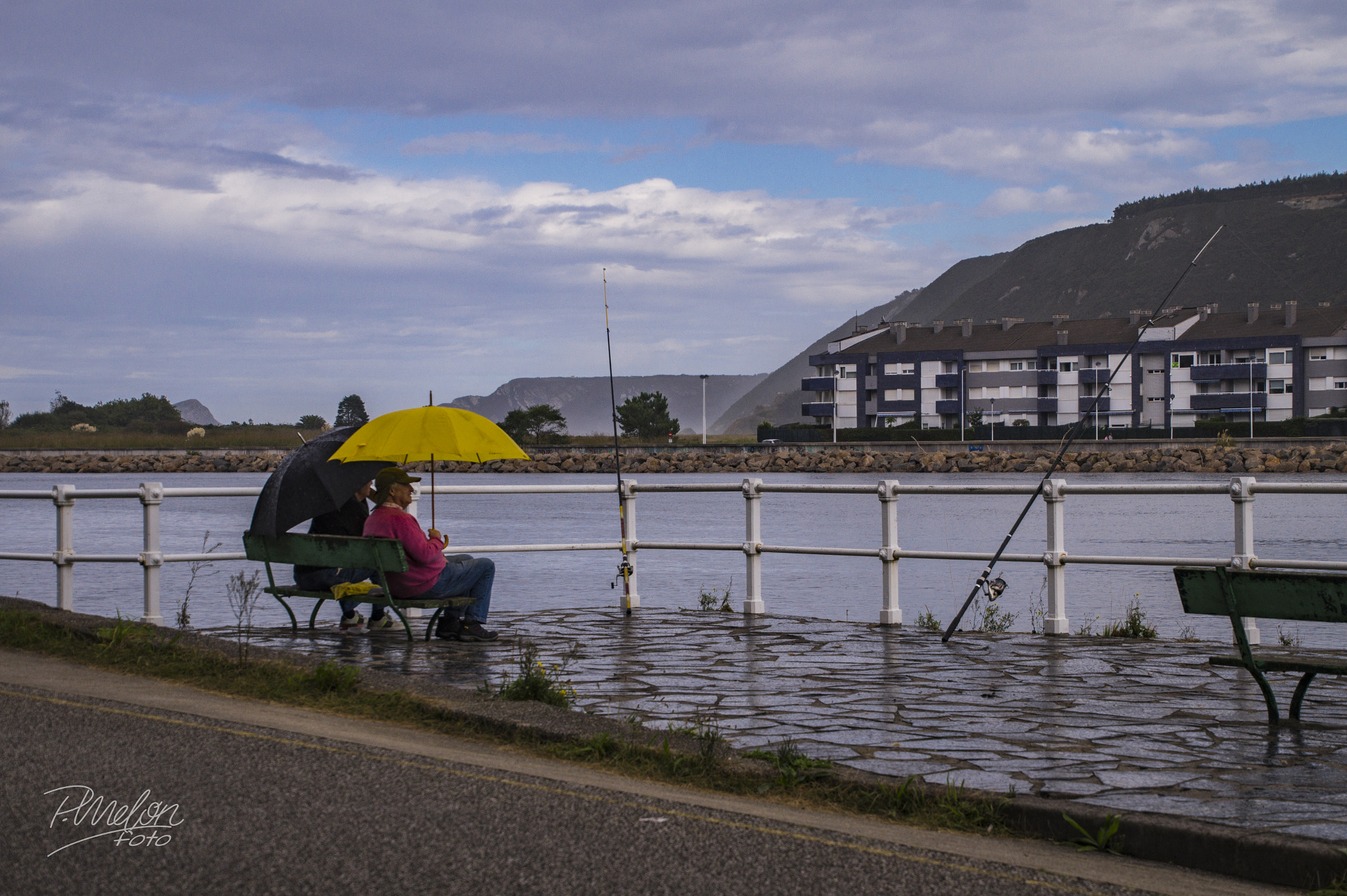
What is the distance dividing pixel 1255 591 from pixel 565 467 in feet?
300

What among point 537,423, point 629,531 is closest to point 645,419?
point 537,423

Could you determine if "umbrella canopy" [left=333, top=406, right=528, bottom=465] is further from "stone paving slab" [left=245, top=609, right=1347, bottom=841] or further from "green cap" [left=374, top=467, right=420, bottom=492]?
"stone paving slab" [left=245, top=609, right=1347, bottom=841]

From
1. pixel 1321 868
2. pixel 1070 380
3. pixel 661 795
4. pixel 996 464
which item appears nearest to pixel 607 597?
pixel 661 795

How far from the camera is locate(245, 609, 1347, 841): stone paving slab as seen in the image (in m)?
4.67

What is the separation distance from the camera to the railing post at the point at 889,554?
949 cm

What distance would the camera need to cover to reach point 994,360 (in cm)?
11756

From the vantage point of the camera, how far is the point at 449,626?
29.7 ft

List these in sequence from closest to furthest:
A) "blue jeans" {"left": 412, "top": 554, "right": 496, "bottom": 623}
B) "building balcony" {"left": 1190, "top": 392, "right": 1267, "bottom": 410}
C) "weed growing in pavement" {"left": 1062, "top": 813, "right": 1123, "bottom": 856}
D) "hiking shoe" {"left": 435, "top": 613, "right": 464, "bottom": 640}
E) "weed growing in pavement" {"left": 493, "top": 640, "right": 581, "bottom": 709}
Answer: "weed growing in pavement" {"left": 1062, "top": 813, "right": 1123, "bottom": 856} → "weed growing in pavement" {"left": 493, "top": 640, "right": 581, "bottom": 709} → "blue jeans" {"left": 412, "top": 554, "right": 496, "bottom": 623} → "hiking shoe" {"left": 435, "top": 613, "right": 464, "bottom": 640} → "building balcony" {"left": 1190, "top": 392, "right": 1267, "bottom": 410}

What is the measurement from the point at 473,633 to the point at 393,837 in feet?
16.4

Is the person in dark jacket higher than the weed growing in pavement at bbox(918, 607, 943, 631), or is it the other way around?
the person in dark jacket

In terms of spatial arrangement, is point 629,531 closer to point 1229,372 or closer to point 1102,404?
point 1102,404

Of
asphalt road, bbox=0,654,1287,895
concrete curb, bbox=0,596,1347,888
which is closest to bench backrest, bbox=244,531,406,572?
concrete curb, bbox=0,596,1347,888

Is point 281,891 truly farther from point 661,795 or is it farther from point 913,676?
point 913,676

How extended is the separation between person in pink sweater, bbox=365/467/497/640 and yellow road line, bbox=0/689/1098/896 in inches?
108
